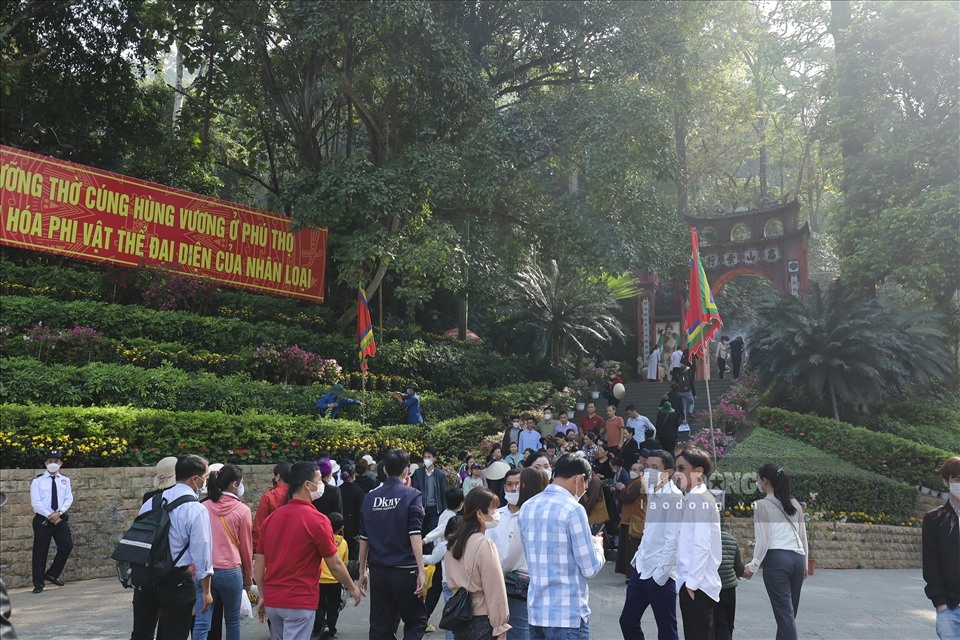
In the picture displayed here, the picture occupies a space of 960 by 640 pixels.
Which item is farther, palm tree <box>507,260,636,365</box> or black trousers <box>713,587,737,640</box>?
palm tree <box>507,260,636,365</box>

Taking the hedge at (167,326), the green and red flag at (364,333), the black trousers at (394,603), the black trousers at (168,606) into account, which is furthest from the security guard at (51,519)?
the green and red flag at (364,333)

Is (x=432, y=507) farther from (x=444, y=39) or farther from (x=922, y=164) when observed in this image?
(x=922, y=164)

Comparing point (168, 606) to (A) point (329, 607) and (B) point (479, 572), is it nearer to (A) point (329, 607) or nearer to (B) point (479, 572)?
(B) point (479, 572)

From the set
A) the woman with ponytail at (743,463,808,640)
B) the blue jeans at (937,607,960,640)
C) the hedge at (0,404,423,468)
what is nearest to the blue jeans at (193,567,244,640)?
the woman with ponytail at (743,463,808,640)

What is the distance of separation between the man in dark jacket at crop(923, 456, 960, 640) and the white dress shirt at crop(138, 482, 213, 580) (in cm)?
486

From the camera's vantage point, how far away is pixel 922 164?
22.8 metres

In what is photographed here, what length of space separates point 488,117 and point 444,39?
6.02 feet

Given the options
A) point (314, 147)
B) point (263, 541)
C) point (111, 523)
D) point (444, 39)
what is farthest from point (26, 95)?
point (263, 541)

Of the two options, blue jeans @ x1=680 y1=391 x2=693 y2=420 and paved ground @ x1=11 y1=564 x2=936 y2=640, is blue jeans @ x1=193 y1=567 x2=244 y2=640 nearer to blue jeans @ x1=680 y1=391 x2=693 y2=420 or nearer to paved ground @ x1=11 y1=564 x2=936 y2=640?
paved ground @ x1=11 y1=564 x2=936 y2=640

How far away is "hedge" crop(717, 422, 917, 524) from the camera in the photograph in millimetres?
15016

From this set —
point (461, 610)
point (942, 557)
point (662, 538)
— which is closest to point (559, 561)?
point (461, 610)

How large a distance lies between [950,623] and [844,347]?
14167 millimetres

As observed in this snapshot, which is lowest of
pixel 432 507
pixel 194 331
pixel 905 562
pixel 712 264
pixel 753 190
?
pixel 905 562

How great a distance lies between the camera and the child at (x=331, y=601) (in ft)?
25.9
